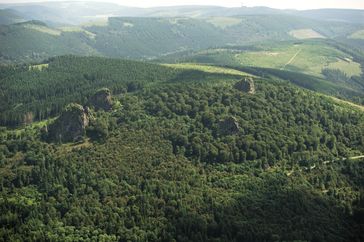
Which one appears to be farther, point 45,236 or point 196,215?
point 196,215

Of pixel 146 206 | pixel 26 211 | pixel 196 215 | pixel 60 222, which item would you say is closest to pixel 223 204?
pixel 196 215

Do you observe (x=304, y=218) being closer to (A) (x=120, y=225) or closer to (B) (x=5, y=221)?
(A) (x=120, y=225)

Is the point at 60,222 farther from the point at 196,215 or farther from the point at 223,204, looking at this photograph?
the point at 223,204

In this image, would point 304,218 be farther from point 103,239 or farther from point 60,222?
point 60,222

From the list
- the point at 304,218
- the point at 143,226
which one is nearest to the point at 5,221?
the point at 143,226

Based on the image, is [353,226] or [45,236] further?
[353,226]

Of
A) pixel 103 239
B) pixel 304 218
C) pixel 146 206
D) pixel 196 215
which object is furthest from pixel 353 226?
pixel 103 239

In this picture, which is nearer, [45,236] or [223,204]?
[45,236]
